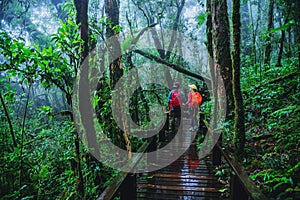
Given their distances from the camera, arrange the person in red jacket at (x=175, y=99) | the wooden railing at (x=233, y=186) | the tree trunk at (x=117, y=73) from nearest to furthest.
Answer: the wooden railing at (x=233, y=186) → the tree trunk at (x=117, y=73) → the person in red jacket at (x=175, y=99)

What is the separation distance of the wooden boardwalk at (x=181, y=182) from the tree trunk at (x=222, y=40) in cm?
239

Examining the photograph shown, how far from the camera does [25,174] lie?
482 cm

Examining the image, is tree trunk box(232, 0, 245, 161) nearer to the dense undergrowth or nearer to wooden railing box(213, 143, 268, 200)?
the dense undergrowth

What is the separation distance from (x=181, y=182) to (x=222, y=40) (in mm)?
4318

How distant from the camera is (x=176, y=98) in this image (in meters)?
7.92

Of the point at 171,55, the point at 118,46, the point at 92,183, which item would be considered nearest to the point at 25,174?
the point at 92,183

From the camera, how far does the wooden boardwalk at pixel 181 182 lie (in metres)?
3.75

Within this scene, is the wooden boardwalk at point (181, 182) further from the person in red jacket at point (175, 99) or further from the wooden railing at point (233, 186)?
the person in red jacket at point (175, 99)

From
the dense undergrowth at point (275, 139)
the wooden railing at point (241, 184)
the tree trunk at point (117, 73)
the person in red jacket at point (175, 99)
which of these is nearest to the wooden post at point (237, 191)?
the wooden railing at point (241, 184)

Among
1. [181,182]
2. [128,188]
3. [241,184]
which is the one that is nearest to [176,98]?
[181,182]

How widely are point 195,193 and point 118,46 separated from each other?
340 centimetres

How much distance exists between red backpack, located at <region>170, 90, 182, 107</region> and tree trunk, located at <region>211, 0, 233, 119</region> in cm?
204

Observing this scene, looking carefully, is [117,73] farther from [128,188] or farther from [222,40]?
[222,40]

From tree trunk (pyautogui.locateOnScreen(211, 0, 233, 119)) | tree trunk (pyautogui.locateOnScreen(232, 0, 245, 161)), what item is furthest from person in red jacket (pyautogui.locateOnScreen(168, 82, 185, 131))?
tree trunk (pyautogui.locateOnScreen(232, 0, 245, 161))
